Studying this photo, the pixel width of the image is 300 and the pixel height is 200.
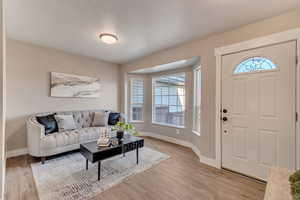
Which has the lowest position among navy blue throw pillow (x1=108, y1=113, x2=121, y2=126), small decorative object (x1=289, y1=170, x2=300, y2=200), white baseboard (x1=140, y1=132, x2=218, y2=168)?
white baseboard (x1=140, y1=132, x2=218, y2=168)

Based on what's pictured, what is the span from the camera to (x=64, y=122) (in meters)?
3.15

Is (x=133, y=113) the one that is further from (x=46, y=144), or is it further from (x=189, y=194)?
(x=189, y=194)

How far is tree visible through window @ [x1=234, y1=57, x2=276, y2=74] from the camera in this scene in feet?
6.88

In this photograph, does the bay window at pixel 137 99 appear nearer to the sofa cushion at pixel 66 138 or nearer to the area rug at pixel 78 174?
the sofa cushion at pixel 66 138

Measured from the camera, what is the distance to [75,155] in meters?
3.00

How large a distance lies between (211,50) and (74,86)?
3.53 m

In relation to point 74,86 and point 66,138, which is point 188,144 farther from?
point 74,86

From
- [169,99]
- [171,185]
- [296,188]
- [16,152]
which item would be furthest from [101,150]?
[169,99]

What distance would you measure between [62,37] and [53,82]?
4.00 feet

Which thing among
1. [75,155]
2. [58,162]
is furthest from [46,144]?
[75,155]

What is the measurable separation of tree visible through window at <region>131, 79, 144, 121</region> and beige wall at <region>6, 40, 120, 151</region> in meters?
1.49

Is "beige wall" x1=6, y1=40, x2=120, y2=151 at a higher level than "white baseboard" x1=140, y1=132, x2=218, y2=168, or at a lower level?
higher

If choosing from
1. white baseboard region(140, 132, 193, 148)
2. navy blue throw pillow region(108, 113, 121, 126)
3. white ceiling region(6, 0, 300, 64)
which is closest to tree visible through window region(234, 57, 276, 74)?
white ceiling region(6, 0, 300, 64)

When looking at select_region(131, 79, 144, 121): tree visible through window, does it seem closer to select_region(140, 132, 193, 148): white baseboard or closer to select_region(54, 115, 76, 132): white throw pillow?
select_region(140, 132, 193, 148): white baseboard
